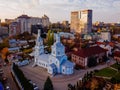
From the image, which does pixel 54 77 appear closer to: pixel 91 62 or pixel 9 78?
pixel 9 78

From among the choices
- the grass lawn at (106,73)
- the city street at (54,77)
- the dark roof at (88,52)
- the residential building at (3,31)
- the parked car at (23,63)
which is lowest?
the city street at (54,77)

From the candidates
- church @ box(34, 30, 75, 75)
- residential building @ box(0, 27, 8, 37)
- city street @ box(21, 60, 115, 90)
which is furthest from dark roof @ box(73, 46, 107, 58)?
residential building @ box(0, 27, 8, 37)

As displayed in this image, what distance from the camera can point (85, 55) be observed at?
967 inches

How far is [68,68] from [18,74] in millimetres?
5991

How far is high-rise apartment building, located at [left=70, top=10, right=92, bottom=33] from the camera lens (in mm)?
60419

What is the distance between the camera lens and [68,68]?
69.4ft

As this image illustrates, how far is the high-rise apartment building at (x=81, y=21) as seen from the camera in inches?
2379

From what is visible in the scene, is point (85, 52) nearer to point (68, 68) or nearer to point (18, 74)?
point (68, 68)

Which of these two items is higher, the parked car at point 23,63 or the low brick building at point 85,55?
the low brick building at point 85,55

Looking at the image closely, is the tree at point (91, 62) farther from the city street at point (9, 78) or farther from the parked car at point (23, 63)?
the city street at point (9, 78)

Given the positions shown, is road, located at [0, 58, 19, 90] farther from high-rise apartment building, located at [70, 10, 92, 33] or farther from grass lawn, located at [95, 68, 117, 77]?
high-rise apartment building, located at [70, 10, 92, 33]

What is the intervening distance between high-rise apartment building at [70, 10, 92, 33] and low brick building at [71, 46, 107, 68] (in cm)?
3365

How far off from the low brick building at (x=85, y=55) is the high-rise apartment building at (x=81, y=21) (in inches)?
1325

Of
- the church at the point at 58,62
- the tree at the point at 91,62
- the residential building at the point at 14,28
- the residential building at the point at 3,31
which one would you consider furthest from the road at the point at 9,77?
the residential building at the point at 3,31
